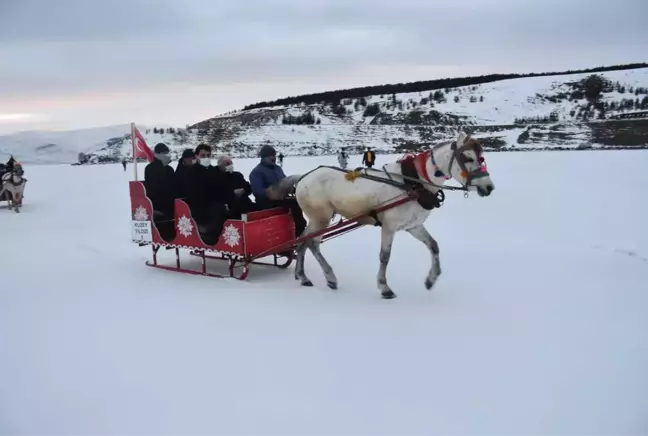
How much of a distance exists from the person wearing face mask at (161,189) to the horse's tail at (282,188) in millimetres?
1570

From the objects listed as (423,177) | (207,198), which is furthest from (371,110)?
(423,177)

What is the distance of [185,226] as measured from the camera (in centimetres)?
736

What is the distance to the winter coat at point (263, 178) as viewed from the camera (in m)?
7.37

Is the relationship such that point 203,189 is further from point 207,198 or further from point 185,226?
point 185,226

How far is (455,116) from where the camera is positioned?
5716cm

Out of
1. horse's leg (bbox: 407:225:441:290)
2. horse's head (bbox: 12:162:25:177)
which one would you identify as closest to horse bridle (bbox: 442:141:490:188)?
horse's leg (bbox: 407:225:441:290)

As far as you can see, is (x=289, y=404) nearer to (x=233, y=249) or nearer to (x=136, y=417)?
(x=136, y=417)

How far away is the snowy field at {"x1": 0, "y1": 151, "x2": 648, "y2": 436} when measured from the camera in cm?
342

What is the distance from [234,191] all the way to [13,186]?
36.8 feet

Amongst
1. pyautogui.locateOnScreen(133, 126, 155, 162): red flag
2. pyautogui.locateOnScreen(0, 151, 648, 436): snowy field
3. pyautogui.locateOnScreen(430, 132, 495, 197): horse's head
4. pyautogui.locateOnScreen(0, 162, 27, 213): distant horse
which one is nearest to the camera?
pyautogui.locateOnScreen(0, 151, 648, 436): snowy field

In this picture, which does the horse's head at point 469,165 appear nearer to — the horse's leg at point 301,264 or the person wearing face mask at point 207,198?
the horse's leg at point 301,264

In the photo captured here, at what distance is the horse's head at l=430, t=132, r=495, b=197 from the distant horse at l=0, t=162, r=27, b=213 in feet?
46.8

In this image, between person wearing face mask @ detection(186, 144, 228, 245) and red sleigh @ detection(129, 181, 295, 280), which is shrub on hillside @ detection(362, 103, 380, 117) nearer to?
red sleigh @ detection(129, 181, 295, 280)

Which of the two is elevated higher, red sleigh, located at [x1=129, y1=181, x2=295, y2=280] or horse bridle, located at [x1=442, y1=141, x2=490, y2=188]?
horse bridle, located at [x1=442, y1=141, x2=490, y2=188]
